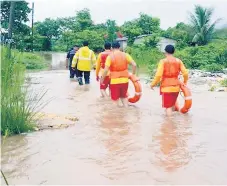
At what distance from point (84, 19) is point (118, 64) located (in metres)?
55.1

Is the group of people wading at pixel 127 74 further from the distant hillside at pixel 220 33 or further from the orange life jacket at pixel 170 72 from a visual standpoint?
the distant hillside at pixel 220 33

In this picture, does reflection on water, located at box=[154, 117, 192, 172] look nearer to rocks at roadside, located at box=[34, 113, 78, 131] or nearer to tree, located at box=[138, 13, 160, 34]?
rocks at roadside, located at box=[34, 113, 78, 131]

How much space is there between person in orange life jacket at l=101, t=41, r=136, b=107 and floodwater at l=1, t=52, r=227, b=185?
1.84 feet

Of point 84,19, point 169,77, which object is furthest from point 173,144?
point 84,19

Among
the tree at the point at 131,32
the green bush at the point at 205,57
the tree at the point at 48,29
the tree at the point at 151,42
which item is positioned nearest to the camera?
the green bush at the point at 205,57

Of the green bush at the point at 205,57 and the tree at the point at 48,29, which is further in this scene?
the tree at the point at 48,29

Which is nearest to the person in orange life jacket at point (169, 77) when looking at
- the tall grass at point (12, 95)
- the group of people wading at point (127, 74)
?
the group of people wading at point (127, 74)

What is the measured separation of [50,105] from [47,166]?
525 centimetres

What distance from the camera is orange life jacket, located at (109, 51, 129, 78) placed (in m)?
8.94

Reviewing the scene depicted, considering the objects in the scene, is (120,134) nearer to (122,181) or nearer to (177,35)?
(122,181)

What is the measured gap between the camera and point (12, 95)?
5.71 meters

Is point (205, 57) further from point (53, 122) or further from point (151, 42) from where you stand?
point (53, 122)

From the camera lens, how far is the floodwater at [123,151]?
4316mm

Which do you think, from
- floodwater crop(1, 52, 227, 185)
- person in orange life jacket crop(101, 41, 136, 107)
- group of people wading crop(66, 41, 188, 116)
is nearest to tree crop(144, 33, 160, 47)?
group of people wading crop(66, 41, 188, 116)
